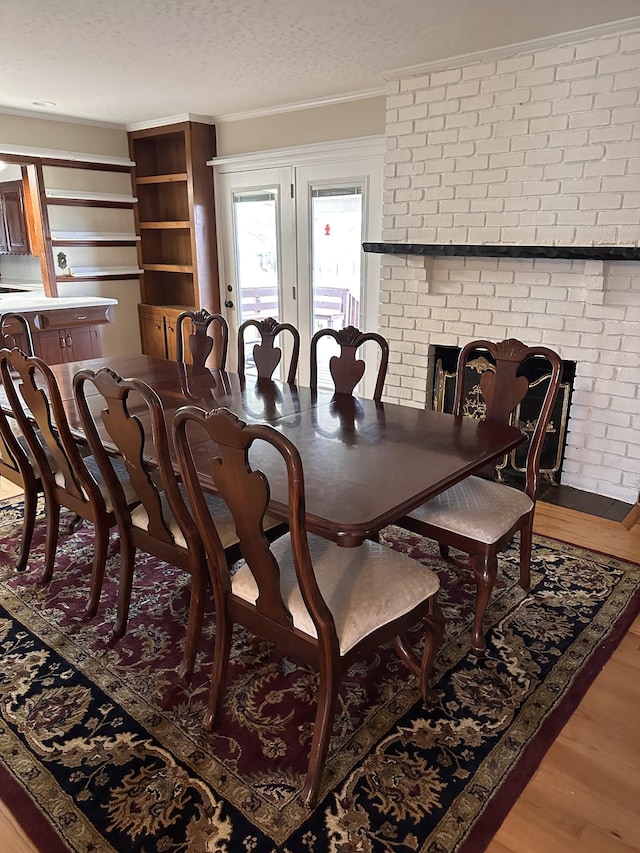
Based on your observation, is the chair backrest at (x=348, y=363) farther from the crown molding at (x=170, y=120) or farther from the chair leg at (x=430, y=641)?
the crown molding at (x=170, y=120)

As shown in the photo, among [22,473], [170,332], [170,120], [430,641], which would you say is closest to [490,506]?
[430,641]

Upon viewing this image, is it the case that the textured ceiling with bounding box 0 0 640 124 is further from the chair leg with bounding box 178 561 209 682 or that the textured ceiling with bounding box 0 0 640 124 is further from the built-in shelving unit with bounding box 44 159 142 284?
the chair leg with bounding box 178 561 209 682

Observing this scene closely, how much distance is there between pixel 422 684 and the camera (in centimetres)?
183

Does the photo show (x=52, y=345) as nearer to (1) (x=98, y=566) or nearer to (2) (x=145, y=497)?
(1) (x=98, y=566)

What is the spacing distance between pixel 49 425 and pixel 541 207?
2.69m

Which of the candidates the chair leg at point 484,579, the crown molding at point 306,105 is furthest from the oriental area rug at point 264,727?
the crown molding at point 306,105

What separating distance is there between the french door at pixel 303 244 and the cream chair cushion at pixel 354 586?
2.84 metres

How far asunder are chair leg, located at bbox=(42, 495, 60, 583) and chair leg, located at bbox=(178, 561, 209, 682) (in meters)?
0.89

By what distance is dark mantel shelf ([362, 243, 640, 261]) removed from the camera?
9.51ft

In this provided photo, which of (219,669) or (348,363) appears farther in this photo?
(348,363)

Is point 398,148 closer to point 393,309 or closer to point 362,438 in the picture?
point 393,309

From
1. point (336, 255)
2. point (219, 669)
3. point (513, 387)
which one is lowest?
point (219, 669)

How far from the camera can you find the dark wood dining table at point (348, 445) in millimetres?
1526

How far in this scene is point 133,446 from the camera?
5.95 ft
